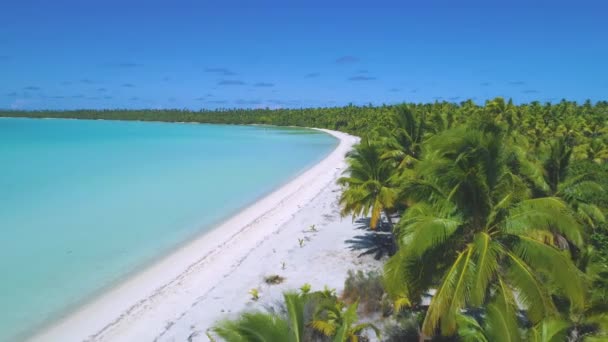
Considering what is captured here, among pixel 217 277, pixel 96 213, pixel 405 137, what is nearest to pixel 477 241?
pixel 217 277

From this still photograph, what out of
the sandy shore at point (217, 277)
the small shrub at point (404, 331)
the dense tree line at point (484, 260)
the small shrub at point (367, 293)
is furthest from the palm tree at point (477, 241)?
the sandy shore at point (217, 277)

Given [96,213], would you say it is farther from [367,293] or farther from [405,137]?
[367,293]

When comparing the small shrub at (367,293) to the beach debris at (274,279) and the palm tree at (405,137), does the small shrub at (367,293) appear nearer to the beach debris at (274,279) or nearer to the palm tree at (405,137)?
the beach debris at (274,279)

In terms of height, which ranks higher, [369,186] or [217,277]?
Answer: [369,186]

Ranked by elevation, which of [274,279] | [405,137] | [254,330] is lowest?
[274,279]

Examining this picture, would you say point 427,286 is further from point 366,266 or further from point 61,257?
point 61,257

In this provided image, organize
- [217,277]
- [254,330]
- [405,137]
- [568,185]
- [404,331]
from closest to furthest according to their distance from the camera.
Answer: [254,330]
[404,331]
[568,185]
[217,277]
[405,137]
